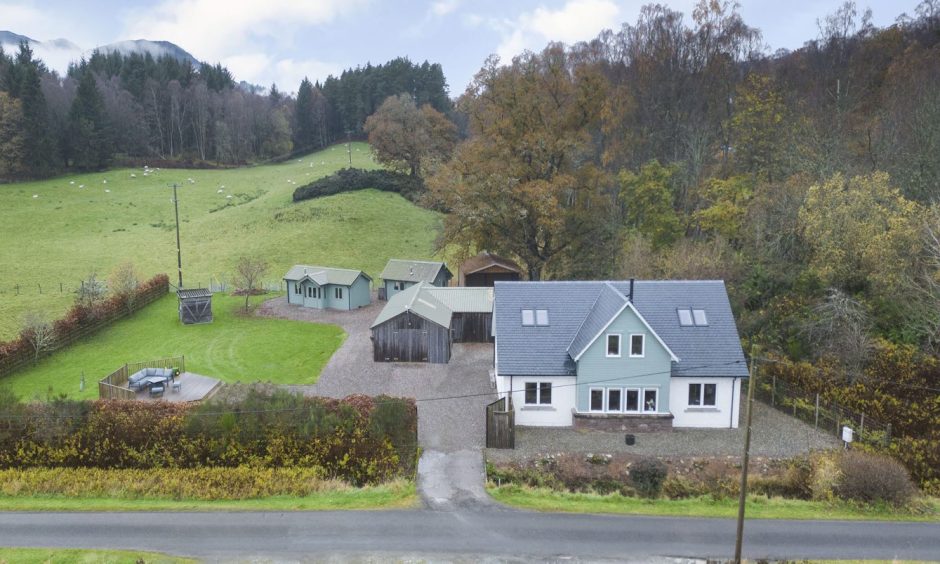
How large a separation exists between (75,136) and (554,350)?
9657 cm

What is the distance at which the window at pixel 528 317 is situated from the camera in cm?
3061

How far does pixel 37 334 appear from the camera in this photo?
38688 mm

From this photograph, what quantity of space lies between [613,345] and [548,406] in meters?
4.25

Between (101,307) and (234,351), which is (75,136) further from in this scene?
(234,351)

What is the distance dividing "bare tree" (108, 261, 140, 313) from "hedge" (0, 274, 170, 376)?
0.07 meters

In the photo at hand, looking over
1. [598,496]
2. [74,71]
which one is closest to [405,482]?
[598,496]

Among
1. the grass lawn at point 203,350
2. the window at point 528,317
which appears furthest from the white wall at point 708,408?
the grass lawn at point 203,350

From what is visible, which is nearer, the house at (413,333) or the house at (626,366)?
the house at (626,366)

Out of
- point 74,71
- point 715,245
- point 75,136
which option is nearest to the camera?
point 715,245

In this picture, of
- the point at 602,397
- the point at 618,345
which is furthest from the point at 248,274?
the point at 618,345

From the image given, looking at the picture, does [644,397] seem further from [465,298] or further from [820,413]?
[465,298]

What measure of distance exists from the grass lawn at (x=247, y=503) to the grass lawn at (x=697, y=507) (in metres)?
3.81

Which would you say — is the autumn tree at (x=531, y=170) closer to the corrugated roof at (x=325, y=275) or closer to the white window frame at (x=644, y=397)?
the corrugated roof at (x=325, y=275)

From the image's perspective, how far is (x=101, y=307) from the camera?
4575 centimetres
